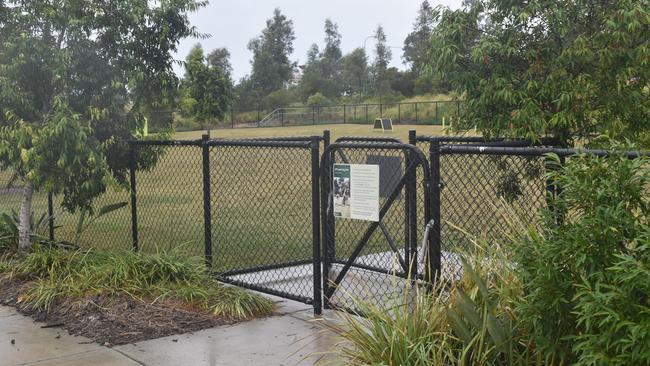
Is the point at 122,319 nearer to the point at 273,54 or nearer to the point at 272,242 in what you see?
the point at 272,242

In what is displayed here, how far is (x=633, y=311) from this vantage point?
3045mm

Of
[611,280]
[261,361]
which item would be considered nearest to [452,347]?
[611,280]

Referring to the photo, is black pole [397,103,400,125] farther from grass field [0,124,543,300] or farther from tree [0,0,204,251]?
tree [0,0,204,251]

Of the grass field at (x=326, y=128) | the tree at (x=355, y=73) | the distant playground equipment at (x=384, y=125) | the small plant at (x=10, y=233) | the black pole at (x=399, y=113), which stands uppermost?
the tree at (x=355, y=73)

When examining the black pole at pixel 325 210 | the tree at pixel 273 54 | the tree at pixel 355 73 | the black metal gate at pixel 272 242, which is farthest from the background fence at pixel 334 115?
the black pole at pixel 325 210

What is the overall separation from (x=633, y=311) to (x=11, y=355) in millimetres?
4441

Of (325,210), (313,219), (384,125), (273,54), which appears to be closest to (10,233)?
(313,219)

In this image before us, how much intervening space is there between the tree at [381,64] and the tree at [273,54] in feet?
32.3

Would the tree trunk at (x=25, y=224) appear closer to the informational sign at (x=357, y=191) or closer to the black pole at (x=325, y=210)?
the black pole at (x=325, y=210)

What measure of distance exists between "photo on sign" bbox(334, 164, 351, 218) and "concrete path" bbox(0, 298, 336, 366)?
96 centimetres

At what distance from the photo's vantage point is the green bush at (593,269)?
9.95ft

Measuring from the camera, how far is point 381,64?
80250 mm

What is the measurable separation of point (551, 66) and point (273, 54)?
78.0 meters

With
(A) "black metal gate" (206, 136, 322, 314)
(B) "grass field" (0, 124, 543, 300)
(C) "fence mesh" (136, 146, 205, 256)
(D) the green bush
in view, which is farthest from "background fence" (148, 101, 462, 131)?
(D) the green bush
